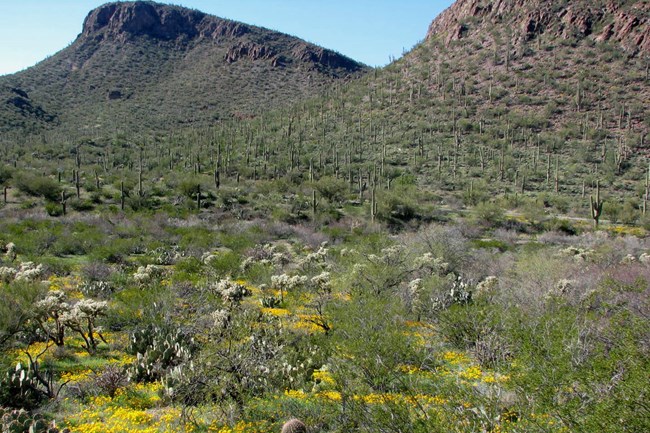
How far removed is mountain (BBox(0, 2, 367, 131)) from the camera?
69625 mm

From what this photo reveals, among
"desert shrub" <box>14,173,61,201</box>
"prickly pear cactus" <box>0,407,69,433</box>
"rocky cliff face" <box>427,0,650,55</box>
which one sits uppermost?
"rocky cliff face" <box>427,0,650,55</box>

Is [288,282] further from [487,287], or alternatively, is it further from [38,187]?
[38,187]

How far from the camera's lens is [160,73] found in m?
87.8

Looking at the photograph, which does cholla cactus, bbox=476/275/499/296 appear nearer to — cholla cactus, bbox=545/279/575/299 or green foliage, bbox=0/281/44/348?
cholla cactus, bbox=545/279/575/299

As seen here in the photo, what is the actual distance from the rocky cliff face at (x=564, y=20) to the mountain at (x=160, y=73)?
28.1 meters

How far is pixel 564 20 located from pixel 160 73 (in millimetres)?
68188

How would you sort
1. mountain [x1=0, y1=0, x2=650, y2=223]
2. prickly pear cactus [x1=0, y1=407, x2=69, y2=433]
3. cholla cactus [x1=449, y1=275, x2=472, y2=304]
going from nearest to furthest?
prickly pear cactus [x1=0, y1=407, x2=69, y2=433] < cholla cactus [x1=449, y1=275, x2=472, y2=304] < mountain [x1=0, y1=0, x2=650, y2=223]

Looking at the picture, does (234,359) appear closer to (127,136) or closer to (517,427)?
(517,427)

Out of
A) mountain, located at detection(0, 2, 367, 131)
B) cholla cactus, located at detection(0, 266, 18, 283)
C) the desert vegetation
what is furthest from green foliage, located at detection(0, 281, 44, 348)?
mountain, located at detection(0, 2, 367, 131)

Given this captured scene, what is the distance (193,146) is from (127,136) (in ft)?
38.8

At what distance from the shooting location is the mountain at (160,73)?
69.6 meters

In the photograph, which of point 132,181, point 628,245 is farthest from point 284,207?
point 628,245

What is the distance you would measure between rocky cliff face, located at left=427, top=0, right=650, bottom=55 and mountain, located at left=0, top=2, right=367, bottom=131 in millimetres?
28148

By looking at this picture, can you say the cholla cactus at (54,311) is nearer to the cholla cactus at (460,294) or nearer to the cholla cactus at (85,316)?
the cholla cactus at (85,316)
